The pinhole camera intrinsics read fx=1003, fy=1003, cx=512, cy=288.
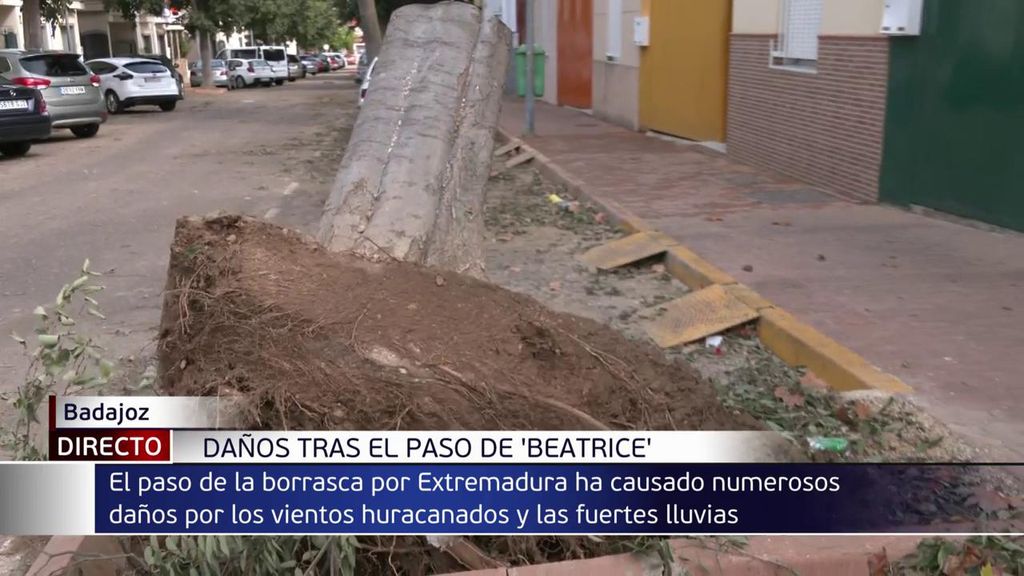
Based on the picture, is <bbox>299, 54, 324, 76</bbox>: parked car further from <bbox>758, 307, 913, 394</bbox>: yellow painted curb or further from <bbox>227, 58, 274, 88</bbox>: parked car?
<bbox>758, 307, 913, 394</bbox>: yellow painted curb

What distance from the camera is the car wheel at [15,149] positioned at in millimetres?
15711

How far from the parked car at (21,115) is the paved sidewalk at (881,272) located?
348 inches

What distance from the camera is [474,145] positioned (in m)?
5.04

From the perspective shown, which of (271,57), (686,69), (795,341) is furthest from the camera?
(271,57)

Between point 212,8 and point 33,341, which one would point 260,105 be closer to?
point 212,8

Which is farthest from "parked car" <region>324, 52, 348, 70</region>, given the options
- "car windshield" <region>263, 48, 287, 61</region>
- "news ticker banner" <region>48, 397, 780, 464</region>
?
"news ticker banner" <region>48, 397, 780, 464</region>

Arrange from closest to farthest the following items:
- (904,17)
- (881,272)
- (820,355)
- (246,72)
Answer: (820,355) < (881,272) < (904,17) < (246,72)

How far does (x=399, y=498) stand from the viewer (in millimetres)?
2891

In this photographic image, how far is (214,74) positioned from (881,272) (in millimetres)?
42179

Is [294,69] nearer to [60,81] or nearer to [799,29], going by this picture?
[60,81]

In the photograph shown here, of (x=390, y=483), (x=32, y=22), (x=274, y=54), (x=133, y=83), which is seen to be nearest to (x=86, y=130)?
(x=133, y=83)

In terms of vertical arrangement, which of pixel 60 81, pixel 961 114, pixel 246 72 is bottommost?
pixel 246 72

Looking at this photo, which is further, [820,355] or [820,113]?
[820,113]

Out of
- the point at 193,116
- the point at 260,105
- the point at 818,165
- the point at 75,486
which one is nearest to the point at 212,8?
the point at 260,105
